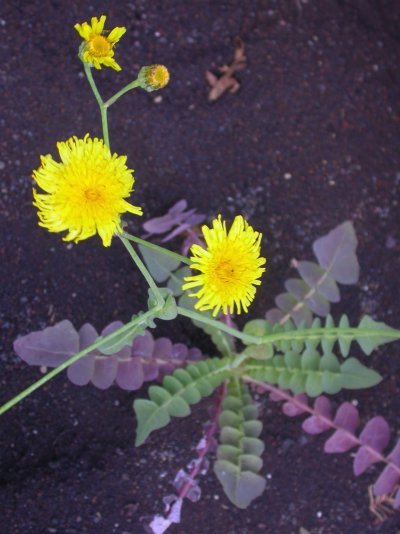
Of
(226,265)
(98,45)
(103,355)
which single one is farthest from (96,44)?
(103,355)

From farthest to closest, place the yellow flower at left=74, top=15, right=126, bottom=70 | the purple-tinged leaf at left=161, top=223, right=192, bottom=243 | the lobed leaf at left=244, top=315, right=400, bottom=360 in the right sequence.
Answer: the purple-tinged leaf at left=161, top=223, right=192, bottom=243 < the lobed leaf at left=244, top=315, right=400, bottom=360 < the yellow flower at left=74, top=15, right=126, bottom=70

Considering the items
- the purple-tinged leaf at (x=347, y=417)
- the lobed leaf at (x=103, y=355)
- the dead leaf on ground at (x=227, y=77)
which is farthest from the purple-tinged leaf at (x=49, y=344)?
the dead leaf on ground at (x=227, y=77)

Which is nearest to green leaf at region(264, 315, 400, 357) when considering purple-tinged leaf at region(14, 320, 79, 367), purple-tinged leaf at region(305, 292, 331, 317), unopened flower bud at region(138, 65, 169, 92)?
purple-tinged leaf at region(305, 292, 331, 317)

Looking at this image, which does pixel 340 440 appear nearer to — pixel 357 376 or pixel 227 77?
pixel 357 376

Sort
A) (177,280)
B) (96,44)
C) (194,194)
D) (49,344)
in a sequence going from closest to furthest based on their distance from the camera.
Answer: (96,44) < (49,344) < (177,280) < (194,194)

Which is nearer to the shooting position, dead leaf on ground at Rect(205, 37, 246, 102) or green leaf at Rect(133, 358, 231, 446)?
green leaf at Rect(133, 358, 231, 446)

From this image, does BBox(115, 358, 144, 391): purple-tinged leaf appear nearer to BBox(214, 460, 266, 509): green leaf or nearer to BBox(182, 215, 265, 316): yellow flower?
BBox(214, 460, 266, 509): green leaf
